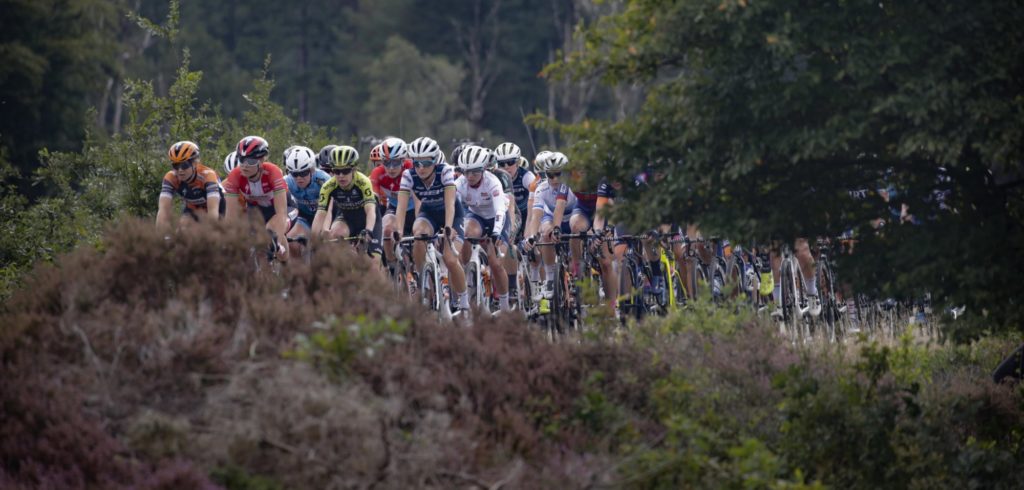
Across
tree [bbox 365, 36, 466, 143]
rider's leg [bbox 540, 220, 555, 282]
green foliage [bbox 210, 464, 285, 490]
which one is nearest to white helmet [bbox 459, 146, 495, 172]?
rider's leg [bbox 540, 220, 555, 282]

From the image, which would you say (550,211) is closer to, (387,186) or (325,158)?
(387,186)

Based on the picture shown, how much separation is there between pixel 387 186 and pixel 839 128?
31.8 feet

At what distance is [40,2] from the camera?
40375mm

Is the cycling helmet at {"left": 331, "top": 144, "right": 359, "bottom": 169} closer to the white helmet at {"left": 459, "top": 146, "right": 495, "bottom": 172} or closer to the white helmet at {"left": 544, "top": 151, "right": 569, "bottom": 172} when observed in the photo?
the white helmet at {"left": 459, "top": 146, "right": 495, "bottom": 172}

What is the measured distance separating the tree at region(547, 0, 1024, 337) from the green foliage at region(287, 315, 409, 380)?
9.26ft

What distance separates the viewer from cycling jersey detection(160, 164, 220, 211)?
16.9 metres

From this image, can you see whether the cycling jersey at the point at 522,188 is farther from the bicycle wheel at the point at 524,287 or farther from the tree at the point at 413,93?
the tree at the point at 413,93

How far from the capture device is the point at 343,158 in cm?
1730

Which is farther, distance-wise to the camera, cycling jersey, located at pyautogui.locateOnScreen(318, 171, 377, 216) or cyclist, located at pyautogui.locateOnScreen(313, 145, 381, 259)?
cycling jersey, located at pyautogui.locateOnScreen(318, 171, 377, 216)

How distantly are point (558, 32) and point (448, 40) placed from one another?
5.56 meters

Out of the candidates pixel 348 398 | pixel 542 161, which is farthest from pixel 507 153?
pixel 348 398

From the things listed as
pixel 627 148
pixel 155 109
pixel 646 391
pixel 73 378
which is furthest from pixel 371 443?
pixel 155 109

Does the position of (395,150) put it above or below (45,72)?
below

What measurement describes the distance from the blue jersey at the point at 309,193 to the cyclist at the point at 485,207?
5.47ft
